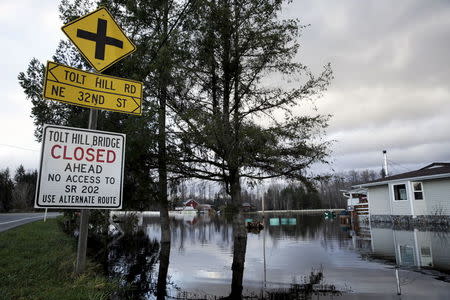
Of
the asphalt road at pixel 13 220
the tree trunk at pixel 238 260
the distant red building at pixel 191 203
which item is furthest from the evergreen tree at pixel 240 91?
the distant red building at pixel 191 203

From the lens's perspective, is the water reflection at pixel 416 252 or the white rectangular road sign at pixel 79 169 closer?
the white rectangular road sign at pixel 79 169

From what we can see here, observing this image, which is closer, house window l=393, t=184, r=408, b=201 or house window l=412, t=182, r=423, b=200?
house window l=412, t=182, r=423, b=200

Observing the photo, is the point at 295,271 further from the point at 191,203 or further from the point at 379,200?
the point at 191,203

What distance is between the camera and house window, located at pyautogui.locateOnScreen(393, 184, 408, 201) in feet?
70.6

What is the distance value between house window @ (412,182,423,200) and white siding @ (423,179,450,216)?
12.6 inches

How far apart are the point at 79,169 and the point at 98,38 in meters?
1.80

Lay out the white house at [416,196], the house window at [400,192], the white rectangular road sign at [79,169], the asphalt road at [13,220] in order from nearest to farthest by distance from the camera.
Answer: the white rectangular road sign at [79,169], the asphalt road at [13,220], the white house at [416,196], the house window at [400,192]

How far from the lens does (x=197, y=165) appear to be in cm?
1162

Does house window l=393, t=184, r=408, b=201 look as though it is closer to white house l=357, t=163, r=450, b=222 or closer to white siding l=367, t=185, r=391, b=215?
white house l=357, t=163, r=450, b=222

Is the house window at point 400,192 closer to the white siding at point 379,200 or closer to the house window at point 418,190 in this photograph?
the house window at point 418,190

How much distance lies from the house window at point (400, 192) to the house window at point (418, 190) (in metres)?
0.63

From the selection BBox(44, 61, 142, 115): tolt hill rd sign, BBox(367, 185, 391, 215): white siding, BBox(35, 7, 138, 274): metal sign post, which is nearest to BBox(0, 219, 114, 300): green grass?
BBox(35, 7, 138, 274): metal sign post

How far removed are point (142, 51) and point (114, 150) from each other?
8.51 meters

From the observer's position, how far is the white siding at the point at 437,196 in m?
18.8
